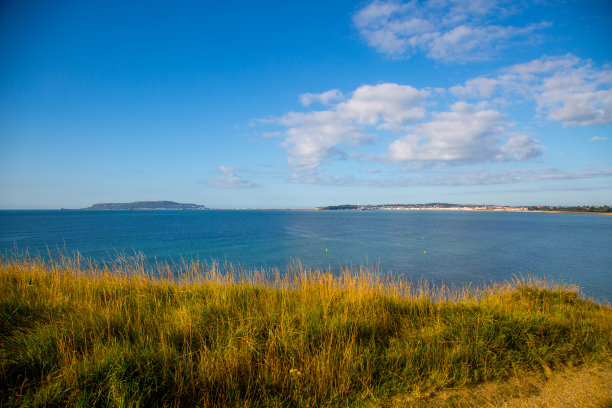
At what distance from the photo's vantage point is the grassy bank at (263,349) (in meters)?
3.23

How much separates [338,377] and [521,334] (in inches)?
141

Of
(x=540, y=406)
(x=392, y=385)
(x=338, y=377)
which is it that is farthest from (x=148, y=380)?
(x=540, y=406)

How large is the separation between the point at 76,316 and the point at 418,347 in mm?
5571

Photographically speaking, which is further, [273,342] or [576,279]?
[576,279]

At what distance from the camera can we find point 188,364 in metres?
3.53

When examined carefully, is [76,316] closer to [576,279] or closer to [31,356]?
[31,356]

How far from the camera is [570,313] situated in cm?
671

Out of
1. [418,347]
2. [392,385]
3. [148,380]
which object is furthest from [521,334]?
[148,380]

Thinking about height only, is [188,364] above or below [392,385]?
above

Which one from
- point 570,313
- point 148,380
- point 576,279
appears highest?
point 148,380

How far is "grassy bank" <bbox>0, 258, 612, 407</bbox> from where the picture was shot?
3.23 m

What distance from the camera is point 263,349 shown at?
4047 millimetres

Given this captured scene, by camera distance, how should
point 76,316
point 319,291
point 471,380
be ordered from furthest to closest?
point 319,291 → point 76,316 → point 471,380

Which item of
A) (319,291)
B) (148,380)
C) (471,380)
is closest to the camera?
(148,380)
